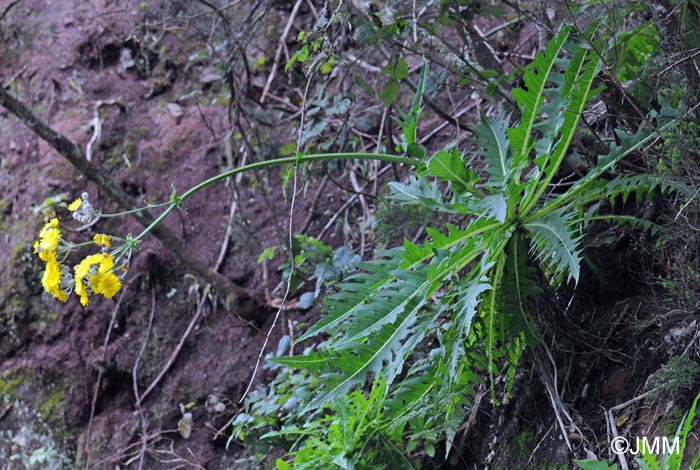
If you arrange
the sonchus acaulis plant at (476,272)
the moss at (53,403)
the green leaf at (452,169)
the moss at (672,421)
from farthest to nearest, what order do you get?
the moss at (53,403)
the green leaf at (452,169)
the sonchus acaulis plant at (476,272)
the moss at (672,421)

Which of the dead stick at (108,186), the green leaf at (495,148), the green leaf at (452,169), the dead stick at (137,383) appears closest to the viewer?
the green leaf at (452,169)

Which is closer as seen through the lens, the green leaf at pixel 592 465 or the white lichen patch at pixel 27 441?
the green leaf at pixel 592 465

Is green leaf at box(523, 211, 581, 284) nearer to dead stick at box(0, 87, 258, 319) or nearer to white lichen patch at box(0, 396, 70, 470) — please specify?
dead stick at box(0, 87, 258, 319)

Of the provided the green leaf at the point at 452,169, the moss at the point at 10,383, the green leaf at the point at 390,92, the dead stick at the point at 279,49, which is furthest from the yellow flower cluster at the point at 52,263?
the dead stick at the point at 279,49

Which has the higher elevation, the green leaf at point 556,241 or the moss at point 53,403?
the green leaf at point 556,241

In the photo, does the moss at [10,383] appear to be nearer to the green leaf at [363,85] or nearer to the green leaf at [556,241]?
the green leaf at [363,85]

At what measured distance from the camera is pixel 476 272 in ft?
7.11

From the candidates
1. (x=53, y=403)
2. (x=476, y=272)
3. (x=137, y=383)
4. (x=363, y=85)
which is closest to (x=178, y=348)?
(x=137, y=383)

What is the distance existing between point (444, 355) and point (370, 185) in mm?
A: 1779

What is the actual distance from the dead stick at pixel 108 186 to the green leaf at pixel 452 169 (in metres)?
1.58

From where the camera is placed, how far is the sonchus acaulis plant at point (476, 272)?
6.69ft

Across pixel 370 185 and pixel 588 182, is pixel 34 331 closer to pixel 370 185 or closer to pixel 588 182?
pixel 370 185

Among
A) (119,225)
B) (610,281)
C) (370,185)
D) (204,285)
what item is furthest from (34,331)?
(610,281)

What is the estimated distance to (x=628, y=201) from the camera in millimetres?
2434
